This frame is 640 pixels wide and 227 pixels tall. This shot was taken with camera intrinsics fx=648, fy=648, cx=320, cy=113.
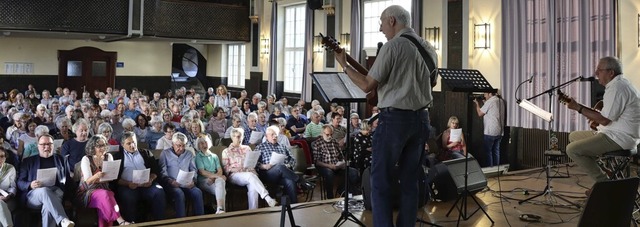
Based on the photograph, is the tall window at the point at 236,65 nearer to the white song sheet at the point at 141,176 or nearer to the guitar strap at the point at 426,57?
the white song sheet at the point at 141,176

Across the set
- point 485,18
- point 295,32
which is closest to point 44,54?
point 295,32

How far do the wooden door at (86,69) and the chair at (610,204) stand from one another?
18.1 metres

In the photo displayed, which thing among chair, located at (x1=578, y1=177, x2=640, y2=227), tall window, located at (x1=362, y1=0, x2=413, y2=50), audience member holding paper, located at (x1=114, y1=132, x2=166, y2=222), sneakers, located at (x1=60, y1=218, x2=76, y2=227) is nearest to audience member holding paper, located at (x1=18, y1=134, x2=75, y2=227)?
sneakers, located at (x1=60, y1=218, x2=76, y2=227)

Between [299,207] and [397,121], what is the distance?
221cm

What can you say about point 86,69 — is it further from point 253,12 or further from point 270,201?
point 270,201

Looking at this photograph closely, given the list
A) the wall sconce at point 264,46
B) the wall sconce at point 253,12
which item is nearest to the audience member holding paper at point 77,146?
the wall sconce at point 264,46

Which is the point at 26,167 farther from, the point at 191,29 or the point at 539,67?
the point at 191,29

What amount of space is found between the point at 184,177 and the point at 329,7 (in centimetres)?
869

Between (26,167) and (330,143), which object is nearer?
(26,167)

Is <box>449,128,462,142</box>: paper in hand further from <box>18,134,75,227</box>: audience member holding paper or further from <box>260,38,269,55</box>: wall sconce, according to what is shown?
<box>260,38,269,55</box>: wall sconce

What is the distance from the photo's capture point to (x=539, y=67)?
9.94 m

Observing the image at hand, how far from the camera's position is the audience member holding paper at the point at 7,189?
5.27 metres

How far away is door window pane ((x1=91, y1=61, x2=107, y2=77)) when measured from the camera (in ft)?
63.3

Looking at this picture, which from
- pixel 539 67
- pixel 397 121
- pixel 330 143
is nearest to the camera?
pixel 397 121
